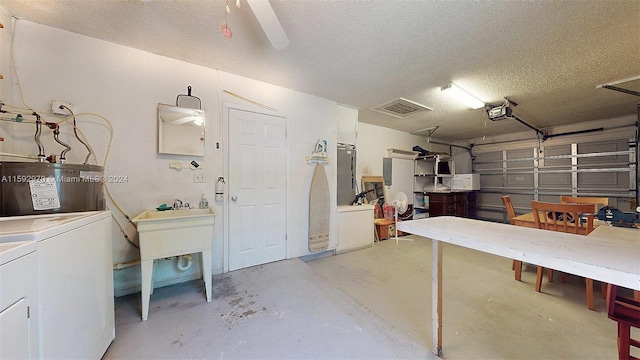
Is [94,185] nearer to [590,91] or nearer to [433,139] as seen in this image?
[590,91]

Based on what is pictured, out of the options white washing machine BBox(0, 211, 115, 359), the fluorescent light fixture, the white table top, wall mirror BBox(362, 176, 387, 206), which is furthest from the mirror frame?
white washing machine BBox(0, 211, 115, 359)

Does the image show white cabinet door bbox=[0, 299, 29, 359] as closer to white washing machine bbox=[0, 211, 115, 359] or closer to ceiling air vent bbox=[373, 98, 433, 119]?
white washing machine bbox=[0, 211, 115, 359]

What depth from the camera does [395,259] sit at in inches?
128

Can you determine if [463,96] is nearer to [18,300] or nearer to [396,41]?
[396,41]

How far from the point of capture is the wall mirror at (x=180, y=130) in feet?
7.38

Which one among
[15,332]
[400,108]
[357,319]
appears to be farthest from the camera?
[400,108]

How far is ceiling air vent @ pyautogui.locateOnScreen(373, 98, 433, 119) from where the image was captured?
3.52m

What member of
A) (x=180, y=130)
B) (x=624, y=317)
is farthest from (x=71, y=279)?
(x=624, y=317)

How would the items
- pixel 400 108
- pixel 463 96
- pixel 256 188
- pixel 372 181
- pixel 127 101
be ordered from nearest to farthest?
1. pixel 127 101
2. pixel 256 188
3. pixel 463 96
4. pixel 400 108
5. pixel 372 181

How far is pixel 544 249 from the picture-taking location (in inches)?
39.1

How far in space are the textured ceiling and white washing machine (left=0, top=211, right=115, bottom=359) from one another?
163 cm

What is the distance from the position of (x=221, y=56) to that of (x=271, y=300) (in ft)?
8.38

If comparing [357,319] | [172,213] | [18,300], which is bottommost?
[357,319]

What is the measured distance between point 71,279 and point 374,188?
4.49m
